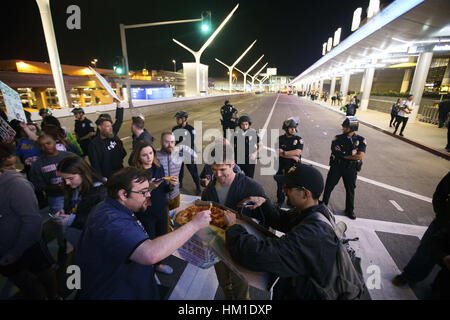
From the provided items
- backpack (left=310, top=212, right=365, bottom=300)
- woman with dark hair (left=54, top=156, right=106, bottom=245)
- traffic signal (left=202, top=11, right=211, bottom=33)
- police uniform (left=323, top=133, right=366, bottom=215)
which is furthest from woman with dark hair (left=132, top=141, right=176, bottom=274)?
traffic signal (left=202, top=11, right=211, bottom=33)

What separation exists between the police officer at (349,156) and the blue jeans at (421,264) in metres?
1.77

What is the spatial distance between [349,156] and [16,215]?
216 inches

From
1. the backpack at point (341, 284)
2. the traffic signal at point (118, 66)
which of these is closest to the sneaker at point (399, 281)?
the backpack at point (341, 284)

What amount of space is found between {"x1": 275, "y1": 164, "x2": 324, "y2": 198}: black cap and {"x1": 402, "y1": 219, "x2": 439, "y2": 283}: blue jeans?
7.59 feet

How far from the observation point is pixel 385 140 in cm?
1305

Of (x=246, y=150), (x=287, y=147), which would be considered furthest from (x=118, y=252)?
(x=287, y=147)

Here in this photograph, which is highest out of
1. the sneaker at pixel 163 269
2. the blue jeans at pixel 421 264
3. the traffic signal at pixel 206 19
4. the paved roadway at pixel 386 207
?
the traffic signal at pixel 206 19

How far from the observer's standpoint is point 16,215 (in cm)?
232

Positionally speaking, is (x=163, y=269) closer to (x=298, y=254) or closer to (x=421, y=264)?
(x=298, y=254)

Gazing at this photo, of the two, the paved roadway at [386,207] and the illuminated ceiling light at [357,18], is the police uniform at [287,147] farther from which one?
the illuminated ceiling light at [357,18]

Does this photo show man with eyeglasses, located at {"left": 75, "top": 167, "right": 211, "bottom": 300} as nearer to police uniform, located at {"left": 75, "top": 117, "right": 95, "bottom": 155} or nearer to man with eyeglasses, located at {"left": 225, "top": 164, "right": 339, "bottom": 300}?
man with eyeglasses, located at {"left": 225, "top": 164, "right": 339, "bottom": 300}

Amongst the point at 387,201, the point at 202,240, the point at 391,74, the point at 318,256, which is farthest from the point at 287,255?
the point at 391,74

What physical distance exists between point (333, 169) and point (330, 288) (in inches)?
158

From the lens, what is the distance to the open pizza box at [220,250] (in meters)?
1.64
